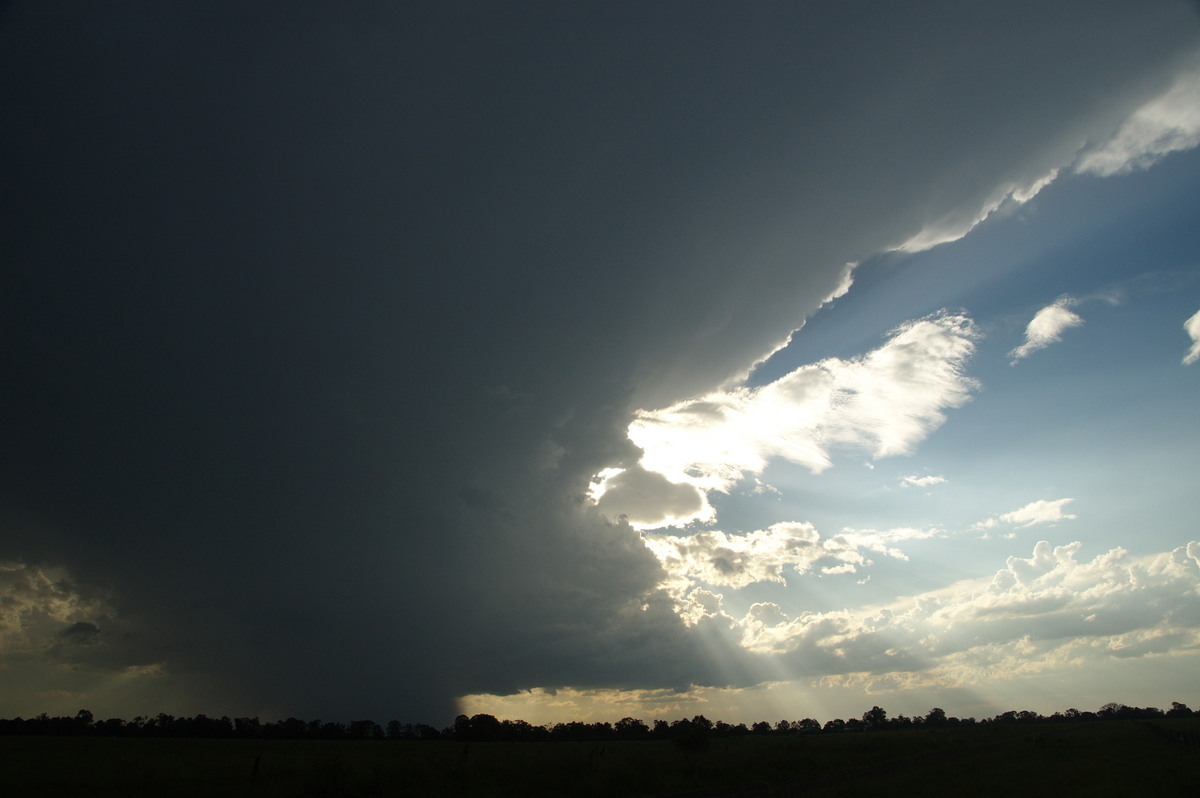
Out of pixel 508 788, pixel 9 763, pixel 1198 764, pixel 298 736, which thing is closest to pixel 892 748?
pixel 1198 764

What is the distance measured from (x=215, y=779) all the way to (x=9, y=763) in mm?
28375

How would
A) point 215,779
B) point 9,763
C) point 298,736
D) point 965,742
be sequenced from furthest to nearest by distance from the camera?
point 298,736 → point 965,742 → point 9,763 → point 215,779

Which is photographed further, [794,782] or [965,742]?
[965,742]

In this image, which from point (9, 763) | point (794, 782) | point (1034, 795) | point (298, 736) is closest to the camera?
point (1034, 795)

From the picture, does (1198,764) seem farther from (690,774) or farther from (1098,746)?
(690,774)

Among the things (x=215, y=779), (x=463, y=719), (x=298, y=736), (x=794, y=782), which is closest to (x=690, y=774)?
(x=794, y=782)

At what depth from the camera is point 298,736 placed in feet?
528

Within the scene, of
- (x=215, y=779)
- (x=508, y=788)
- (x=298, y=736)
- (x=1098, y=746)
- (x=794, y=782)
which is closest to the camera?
(x=508, y=788)

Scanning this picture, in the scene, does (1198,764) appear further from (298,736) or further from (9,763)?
(298,736)

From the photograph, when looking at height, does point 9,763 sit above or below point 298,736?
above

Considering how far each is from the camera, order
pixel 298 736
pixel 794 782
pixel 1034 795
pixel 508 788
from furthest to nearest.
Result: pixel 298 736
pixel 794 782
pixel 508 788
pixel 1034 795

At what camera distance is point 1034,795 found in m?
38.1

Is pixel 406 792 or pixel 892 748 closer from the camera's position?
pixel 406 792

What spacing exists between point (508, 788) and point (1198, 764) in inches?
2568
